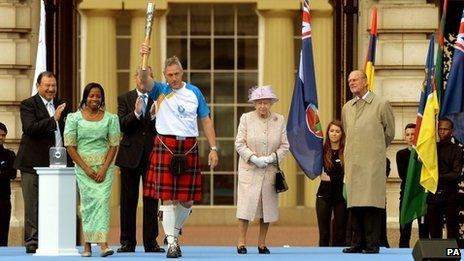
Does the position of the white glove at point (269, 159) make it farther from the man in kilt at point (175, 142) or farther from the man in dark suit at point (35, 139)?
the man in dark suit at point (35, 139)

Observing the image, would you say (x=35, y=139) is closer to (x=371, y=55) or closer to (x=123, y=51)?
(x=371, y=55)

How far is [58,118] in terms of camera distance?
66.9 ft

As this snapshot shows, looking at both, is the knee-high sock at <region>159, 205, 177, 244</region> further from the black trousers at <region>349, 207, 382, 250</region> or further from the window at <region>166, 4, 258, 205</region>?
the window at <region>166, 4, 258, 205</region>

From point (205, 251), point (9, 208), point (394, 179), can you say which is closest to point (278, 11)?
point (394, 179)

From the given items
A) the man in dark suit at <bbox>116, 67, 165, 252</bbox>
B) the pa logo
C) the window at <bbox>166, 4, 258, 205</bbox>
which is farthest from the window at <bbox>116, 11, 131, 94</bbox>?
the pa logo

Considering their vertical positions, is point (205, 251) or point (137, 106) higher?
point (137, 106)

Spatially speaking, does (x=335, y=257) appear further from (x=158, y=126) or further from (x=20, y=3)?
(x=20, y=3)

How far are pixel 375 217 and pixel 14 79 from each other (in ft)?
22.4

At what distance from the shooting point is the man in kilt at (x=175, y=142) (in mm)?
19750

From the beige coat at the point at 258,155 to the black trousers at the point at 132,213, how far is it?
0.85 m

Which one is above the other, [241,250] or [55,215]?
[55,215]

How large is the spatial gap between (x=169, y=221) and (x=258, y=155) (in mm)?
1695

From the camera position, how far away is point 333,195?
23.1 meters

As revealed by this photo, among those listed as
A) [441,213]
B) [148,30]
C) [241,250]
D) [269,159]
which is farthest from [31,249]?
Result: [441,213]
